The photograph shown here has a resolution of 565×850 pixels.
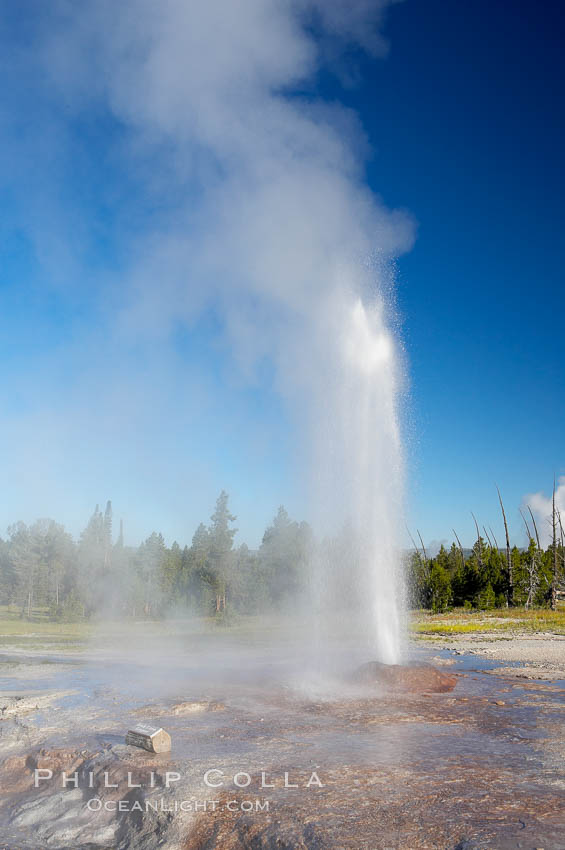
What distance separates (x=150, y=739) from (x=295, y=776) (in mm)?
2259

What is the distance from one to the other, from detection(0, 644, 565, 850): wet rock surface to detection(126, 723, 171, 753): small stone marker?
0.43ft

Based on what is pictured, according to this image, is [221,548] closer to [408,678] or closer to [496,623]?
[496,623]

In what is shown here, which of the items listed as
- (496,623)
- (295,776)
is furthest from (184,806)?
(496,623)

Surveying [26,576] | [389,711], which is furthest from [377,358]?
[26,576]

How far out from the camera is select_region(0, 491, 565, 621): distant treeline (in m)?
44.5

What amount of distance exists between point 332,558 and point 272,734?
1066 centimetres

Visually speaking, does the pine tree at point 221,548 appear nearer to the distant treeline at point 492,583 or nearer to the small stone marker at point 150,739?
the distant treeline at point 492,583

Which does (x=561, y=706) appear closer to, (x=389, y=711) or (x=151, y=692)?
(x=389, y=711)

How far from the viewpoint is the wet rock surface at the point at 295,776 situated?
6.07 meters

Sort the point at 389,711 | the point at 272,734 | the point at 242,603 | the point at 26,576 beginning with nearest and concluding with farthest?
the point at 272,734 → the point at 389,711 → the point at 242,603 → the point at 26,576

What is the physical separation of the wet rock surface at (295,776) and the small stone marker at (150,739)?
132 mm

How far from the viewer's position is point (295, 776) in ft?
25.0

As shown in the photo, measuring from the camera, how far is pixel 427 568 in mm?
50500

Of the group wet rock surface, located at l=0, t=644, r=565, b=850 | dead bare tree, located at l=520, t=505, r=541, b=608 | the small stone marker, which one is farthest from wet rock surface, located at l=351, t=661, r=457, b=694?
dead bare tree, located at l=520, t=505, r=541, b=608
